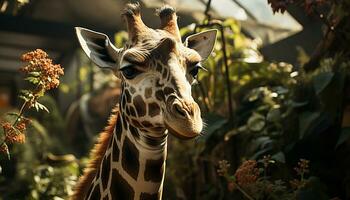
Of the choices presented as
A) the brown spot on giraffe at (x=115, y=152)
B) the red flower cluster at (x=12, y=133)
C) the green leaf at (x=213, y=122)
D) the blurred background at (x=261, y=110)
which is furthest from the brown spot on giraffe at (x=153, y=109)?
the green leaf at (x=213, y=122)

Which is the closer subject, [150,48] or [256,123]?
[150,48]

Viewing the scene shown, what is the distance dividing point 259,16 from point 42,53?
397cm

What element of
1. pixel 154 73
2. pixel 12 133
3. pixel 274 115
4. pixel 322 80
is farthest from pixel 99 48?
pixel 274 115

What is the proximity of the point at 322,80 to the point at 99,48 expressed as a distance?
137cm

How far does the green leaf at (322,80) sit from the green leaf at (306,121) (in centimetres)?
Answer: 19

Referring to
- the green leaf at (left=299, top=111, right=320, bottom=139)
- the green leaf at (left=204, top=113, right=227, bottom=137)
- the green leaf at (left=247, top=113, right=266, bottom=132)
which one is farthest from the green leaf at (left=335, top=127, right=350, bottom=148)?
the green leaf at (left=204, top=113, right=227, bottom=137)

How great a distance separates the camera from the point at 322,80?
256 centimetres

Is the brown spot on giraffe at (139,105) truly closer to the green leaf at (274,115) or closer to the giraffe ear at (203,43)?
the giraffe ear at (203,43)

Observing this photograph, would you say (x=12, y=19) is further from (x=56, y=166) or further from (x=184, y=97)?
(x=184, y=97)

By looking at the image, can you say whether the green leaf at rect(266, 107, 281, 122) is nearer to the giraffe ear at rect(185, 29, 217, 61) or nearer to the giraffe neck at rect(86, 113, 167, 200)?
the giraffe ear at rect(185, 29, 217, 61)

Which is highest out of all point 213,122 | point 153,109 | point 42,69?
point 42,69

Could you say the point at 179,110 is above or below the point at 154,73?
below

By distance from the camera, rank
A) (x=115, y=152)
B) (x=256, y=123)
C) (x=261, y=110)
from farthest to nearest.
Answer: (x=261, y=110) → (x=256, y=123) → (x=115, y=152)

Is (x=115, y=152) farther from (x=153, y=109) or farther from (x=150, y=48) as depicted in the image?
(x=150, y=48)
